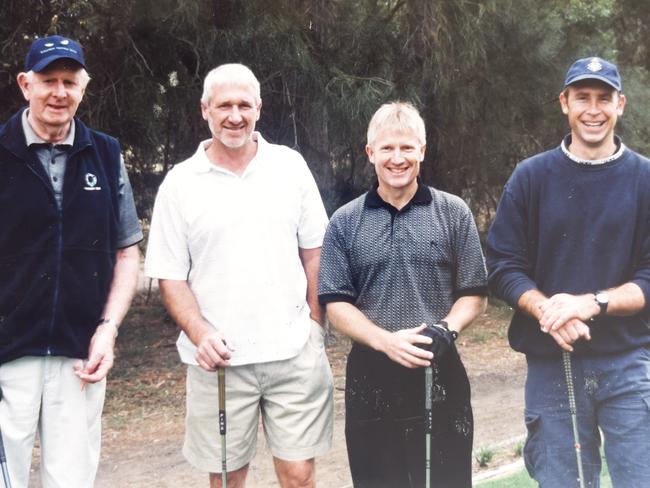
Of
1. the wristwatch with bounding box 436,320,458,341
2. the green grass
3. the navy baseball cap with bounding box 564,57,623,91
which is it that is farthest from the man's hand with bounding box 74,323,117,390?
the green grass

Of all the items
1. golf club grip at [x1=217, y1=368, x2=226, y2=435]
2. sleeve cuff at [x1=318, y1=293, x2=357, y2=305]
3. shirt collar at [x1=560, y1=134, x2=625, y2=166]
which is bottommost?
golf club grip at [x1=217, y1=368, x2=226, y2=435]

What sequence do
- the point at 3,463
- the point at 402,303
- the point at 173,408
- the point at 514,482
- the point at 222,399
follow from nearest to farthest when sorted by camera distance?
the point at 3,463 < the point at 402,303 < the point at 222,399 < the point at 514,482 < the point at 173,408

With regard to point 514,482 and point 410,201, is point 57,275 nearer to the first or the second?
point 410,201

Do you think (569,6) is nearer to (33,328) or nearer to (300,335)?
(300,335)

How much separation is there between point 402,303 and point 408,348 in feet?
0.69

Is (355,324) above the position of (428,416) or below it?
above

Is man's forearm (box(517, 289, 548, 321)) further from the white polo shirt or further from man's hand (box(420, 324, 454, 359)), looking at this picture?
the white polo shirt

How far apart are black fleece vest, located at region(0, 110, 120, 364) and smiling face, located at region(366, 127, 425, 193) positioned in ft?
3.27

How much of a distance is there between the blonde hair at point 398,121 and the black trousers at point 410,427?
31.0 inches

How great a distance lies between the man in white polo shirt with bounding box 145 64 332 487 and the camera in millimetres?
3396

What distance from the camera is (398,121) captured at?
3.26 meters

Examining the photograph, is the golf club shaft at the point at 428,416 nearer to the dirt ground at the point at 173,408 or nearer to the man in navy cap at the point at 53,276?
the man in navy cap at the point at 53,276

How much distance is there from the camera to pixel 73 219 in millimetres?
3133

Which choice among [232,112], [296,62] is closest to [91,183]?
[232,112]
